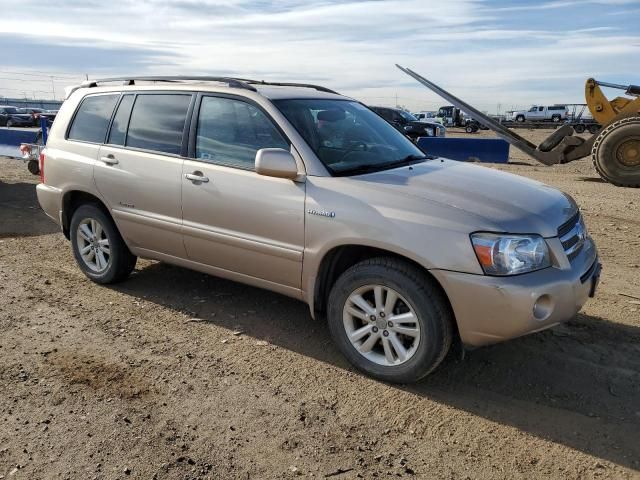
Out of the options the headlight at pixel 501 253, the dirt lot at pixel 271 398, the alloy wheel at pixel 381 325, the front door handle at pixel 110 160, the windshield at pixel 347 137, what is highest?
the windshield at pixel 347 137

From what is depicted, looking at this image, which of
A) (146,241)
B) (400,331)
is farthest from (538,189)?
(146,241)

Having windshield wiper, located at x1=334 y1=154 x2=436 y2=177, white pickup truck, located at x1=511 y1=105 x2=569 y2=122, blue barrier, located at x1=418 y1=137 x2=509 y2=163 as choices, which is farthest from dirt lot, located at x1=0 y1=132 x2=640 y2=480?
white pickup truck, located at x1=511 y1=105 x2=569 y2=122

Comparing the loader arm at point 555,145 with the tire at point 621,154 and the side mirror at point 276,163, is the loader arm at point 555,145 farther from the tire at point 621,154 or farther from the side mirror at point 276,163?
the side mirror at point 276,163

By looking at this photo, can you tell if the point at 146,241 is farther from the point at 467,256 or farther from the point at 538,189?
the point at 538,189

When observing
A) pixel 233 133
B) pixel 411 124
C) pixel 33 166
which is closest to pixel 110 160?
pixel 233 133

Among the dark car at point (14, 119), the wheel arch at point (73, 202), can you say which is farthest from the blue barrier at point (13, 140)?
the dark car at point (14, 119)

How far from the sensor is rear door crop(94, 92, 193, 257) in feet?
14.7

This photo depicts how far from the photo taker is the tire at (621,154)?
36.4 feet

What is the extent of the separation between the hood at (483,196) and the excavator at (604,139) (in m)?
6.13

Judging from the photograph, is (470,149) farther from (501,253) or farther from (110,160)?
(501,253)

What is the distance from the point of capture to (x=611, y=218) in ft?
25.8

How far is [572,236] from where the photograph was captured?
11.9ft

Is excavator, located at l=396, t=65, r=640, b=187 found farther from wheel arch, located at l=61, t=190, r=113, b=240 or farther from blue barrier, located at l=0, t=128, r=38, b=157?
blue barrier, located at l=0, t=128, r=38, b=157

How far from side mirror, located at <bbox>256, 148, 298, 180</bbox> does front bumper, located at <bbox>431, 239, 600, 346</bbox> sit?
1.16 meters
